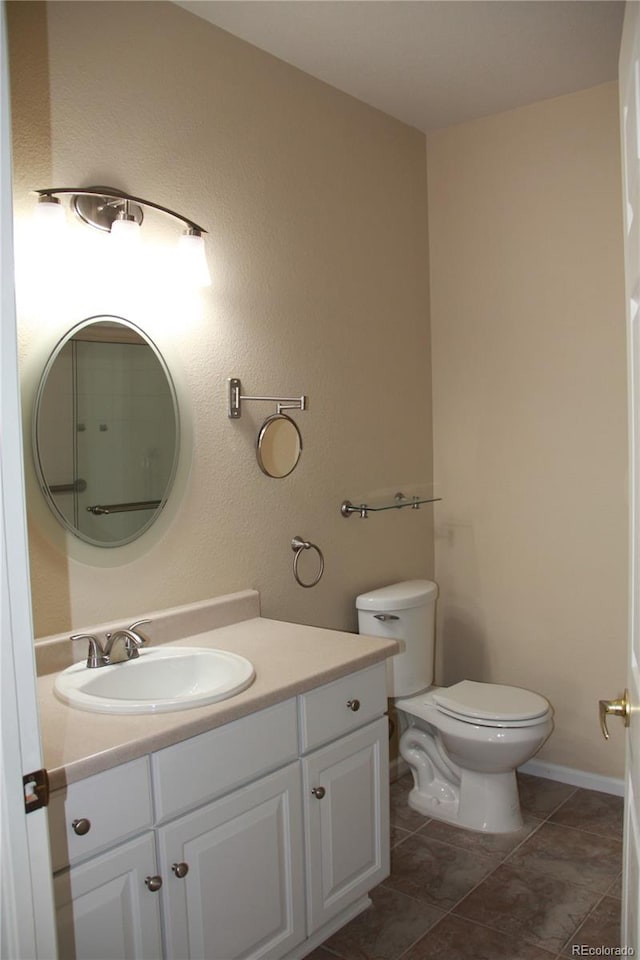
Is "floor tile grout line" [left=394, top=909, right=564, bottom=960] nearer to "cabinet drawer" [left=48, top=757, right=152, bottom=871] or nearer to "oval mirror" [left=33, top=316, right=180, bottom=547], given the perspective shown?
"cabinet drawer" [left=48, top=757, right=152, bottom=871]

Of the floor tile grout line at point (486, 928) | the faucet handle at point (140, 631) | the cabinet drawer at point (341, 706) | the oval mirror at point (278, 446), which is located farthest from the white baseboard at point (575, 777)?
the faucet handle at point (140, 631)

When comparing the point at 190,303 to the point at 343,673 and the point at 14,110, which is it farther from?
the point at 343,673

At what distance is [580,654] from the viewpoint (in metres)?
3.17

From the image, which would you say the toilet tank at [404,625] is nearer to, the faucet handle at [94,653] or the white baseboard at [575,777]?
the white baseboard at [575,777]

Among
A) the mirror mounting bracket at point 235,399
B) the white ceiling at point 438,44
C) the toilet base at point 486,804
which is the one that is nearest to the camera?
the white ceiling at point 438,44

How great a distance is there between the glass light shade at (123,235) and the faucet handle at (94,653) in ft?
3.22

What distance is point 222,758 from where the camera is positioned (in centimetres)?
178

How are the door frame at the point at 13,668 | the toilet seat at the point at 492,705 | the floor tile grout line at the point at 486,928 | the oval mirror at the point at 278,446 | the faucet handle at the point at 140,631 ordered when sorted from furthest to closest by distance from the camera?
1. the toilet seat at the point at 492,705
2. the oval mirror at the point at 278,446
3. the floor tile grout line at the point at 486,928
4. the faucet handle at the point at 140,631
5. the door frame at the point at 13,668

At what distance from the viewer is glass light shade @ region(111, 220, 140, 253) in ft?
6.73

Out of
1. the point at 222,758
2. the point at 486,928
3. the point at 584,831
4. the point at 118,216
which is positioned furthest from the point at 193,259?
the point at 584,831

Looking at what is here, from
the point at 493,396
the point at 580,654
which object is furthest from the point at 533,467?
the point at 580,654

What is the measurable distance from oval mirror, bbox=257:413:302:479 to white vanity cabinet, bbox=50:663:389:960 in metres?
0.76

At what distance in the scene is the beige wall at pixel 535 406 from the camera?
3.05 meters

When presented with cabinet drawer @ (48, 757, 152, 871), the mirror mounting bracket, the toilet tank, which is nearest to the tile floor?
the toilet tank
